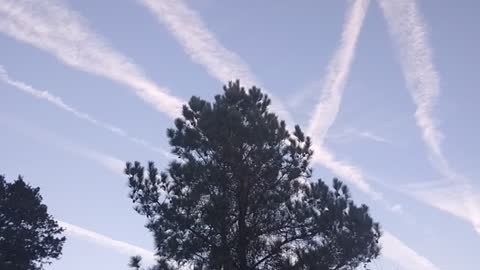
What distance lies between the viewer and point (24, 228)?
111 feet

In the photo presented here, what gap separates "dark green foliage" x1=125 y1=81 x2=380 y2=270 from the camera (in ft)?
57.3

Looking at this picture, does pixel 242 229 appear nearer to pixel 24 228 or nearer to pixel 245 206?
pixel 245 206

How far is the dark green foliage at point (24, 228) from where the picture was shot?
3278cm

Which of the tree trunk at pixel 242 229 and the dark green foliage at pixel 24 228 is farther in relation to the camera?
the dark green foliage at pixel 24 228

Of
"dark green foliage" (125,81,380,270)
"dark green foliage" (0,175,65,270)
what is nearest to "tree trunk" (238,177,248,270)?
A: "dark green foliage" (125,81,380,270)

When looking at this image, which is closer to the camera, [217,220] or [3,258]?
[217,220]

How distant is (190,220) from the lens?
696 inches

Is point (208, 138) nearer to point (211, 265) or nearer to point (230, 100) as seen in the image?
point (230, 100)

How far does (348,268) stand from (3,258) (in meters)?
23.4

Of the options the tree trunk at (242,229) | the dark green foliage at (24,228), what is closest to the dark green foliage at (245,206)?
the tree trunk at (242,229)

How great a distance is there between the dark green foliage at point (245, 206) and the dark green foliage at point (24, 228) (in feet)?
60.2

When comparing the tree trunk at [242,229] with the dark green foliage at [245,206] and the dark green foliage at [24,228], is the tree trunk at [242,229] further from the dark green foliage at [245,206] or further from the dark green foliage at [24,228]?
the dark green foliage at [24,228]

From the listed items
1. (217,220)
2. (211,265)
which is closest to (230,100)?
(217,220)

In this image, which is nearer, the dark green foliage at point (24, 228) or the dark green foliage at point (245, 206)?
the dark green foliage at point (245, 206)
